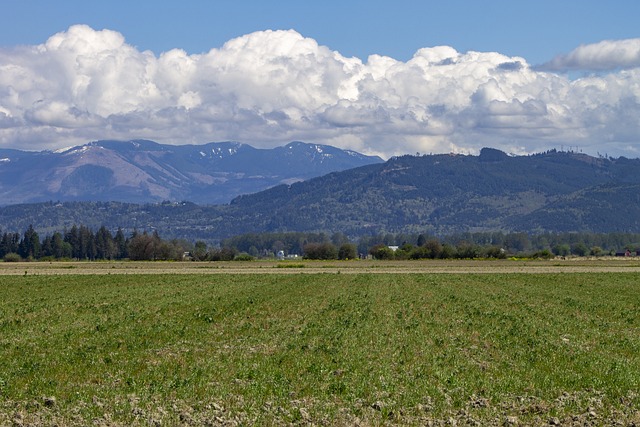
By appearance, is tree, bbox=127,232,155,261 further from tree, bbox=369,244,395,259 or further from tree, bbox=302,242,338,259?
tree, bbox=369,244,395,259

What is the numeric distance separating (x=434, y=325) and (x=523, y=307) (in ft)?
35.6

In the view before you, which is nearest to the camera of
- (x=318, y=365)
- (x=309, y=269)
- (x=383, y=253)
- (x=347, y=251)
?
(x=318, y=365)

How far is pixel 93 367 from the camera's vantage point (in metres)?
23.2

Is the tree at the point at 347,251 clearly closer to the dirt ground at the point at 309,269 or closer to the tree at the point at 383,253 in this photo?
the tree at the point at 383,253

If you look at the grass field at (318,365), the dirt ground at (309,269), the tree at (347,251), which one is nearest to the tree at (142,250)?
the tree at (347,251)

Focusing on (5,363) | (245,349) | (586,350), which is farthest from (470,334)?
(5,363)

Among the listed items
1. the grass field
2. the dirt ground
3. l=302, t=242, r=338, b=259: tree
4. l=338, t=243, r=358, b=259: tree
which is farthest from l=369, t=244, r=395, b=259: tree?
the grass field

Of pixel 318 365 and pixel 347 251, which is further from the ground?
pixel 347 251

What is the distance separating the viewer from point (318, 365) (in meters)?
23.5

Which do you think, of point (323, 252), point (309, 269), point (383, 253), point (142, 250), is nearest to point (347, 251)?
point (323, 252)

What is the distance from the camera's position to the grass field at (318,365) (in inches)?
717

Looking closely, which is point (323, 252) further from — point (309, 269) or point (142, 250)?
point (309, 269)

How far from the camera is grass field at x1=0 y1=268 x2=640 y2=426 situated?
18.2m

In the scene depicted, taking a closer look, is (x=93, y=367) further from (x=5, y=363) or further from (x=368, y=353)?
(x=368, y=353)
